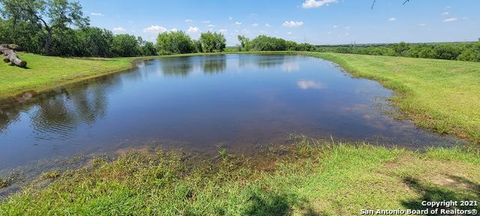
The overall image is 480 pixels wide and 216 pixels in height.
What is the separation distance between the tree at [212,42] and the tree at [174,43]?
5.69 meters

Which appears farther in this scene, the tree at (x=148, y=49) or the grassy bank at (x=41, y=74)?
the tree at (x=148, y=49)

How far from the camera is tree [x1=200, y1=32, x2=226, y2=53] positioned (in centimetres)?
11594

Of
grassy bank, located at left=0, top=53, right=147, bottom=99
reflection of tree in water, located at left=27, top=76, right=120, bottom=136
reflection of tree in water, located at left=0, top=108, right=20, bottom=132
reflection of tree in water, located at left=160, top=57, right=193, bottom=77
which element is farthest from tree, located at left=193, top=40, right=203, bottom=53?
reflection of tree in water, located at left=0, top=108, right=20, bottom=132

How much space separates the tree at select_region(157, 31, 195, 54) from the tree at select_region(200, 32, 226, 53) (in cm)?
569

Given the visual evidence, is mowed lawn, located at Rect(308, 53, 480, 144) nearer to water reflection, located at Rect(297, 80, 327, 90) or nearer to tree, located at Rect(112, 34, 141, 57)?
water reflection, located at Rect(297, 80, 327, 90)

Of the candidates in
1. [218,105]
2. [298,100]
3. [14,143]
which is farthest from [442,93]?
[14,143]

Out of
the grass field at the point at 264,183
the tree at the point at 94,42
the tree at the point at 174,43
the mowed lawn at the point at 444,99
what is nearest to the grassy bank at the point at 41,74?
the grass field at the point at 264,183

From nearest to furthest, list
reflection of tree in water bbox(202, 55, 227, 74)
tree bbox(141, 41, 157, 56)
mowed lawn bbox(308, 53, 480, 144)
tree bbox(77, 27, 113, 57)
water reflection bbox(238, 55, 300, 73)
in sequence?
mowed lawn bbox(308, 53, 480, 144) → reflection of tree in water bbox(202, 55, 227, 74) → water reflection bbox(238, 55, 300, 73) → tree bbox(77, 27, 113, 57) → tree bbox(141, 41, 157, 56)

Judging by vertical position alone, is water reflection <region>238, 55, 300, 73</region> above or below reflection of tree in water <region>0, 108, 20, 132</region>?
above

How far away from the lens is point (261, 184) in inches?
312

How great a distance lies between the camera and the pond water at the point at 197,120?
1153cm

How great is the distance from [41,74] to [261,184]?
104ft

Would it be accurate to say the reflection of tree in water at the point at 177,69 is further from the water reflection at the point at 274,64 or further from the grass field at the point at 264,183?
the grass field at the point at 264,183

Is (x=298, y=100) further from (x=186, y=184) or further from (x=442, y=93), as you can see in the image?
(x=186, y=184)
